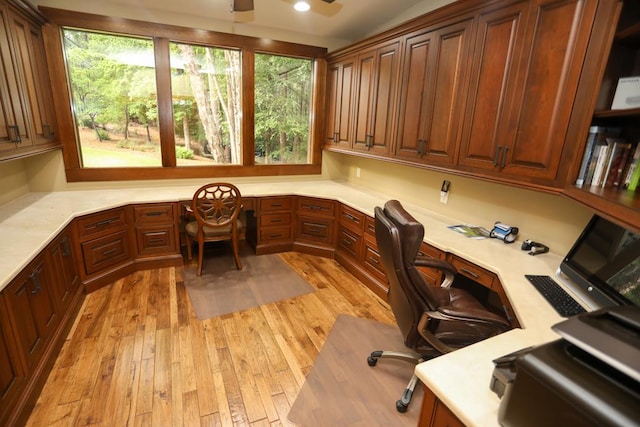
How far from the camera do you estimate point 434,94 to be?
250 centimetres

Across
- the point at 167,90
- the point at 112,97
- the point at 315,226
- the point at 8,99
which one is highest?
the point at 167,90

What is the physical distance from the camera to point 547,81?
178cm

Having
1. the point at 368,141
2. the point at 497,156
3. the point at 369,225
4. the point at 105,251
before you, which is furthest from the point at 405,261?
the point at 105,251

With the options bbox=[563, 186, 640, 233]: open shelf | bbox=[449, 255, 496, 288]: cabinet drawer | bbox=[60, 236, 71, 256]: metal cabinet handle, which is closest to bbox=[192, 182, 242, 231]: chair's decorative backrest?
bbox=[60, 236, 71, 256]: metal cabinet handle

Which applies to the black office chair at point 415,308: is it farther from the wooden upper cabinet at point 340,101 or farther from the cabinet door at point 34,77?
the cabinet door at point 34,77

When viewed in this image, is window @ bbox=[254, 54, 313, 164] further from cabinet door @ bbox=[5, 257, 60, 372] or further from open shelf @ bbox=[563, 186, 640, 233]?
open shelf @ bbox=[563, 186, 640, 233]

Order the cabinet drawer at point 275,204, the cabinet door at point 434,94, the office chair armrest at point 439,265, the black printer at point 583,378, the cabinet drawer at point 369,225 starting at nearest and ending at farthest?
the black printer at point 583,378, the office chair armrest at point 439,265, the cabinet door at point 434,94, the cabinet drawer at point 369,225, the cabinet drawer at point 275,204

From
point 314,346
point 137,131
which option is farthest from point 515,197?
point 137,131

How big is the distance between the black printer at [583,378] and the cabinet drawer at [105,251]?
10.6ft

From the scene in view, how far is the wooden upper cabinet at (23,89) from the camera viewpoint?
7.14 feet

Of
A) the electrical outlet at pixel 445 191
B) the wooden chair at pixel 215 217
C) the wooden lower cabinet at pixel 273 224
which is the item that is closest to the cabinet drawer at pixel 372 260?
the electrical outlet at pixel 445 191

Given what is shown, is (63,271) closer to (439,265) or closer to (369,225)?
(369,225)

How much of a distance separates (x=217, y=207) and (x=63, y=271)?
4.21ft

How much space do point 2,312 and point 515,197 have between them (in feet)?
10.2
